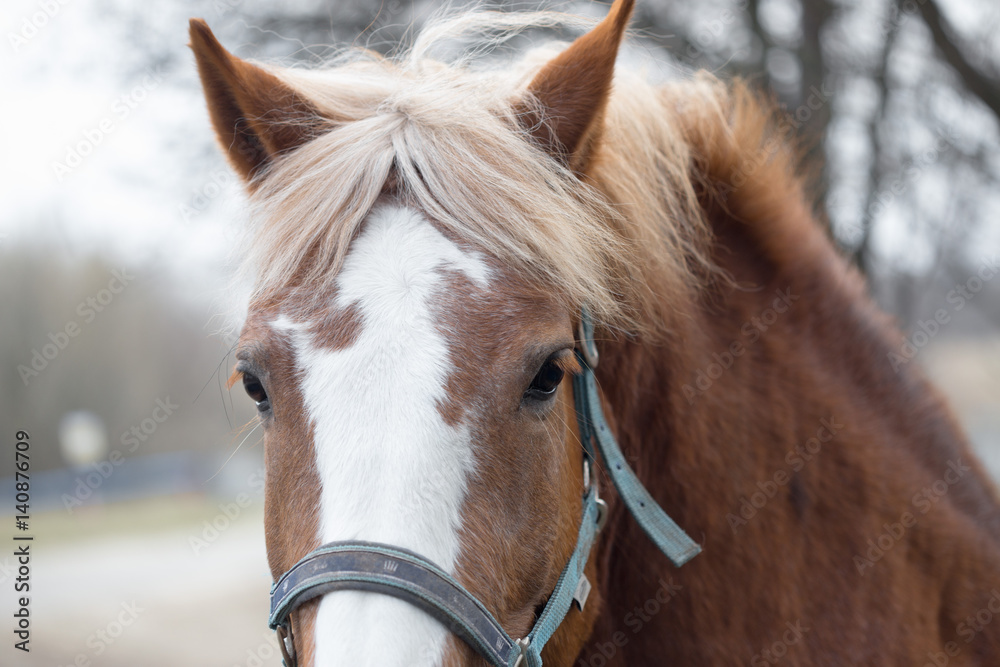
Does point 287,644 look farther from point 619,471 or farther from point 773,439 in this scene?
point 773,439

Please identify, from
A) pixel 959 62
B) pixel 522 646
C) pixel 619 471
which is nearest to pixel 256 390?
pixel 522 646

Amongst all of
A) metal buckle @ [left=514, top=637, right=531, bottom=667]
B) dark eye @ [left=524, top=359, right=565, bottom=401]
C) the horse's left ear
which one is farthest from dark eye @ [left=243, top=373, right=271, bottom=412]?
the horse's left ear

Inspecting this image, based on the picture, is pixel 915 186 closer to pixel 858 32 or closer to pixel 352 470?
pixel 858 32

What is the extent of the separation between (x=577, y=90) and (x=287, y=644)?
159 centimetres

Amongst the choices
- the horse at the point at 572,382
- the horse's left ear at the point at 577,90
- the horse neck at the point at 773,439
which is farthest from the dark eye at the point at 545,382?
the horse's left ear at the point at 577,90

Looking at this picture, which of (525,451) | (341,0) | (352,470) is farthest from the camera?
(341,0)

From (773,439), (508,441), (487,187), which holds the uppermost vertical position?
(487,187)

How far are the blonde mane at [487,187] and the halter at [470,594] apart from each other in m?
0.26

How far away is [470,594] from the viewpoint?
135 centimetres

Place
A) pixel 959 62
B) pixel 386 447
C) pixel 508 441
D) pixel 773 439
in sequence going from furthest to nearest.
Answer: pixel 959 62 < pixel 773 439 < pixel 508 441 < pixel 386 447

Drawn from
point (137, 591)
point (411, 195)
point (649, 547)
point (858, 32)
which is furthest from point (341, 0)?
point (137, 591)

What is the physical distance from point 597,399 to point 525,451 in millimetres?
434

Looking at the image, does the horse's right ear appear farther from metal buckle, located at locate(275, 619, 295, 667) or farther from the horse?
metal buckle, located at locate(275, 619, 295, 667)

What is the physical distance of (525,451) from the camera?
155 cm
